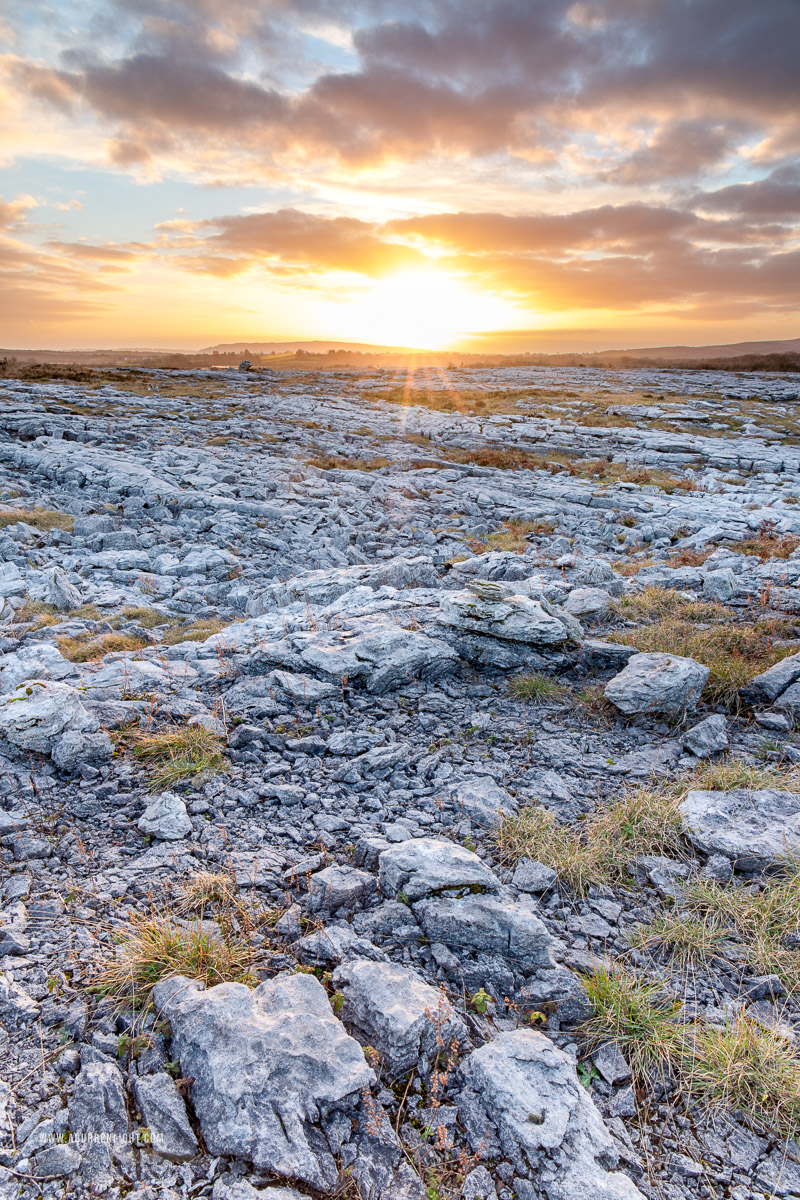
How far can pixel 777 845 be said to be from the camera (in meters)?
5.10

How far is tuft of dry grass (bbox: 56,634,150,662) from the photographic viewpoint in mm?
9023

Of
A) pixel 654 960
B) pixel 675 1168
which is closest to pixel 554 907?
pixel 654 960

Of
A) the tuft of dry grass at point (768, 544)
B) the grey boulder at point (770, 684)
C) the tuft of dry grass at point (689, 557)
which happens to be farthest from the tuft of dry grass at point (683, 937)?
the tuft of dry grass at point (768, 544)

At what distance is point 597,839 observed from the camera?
540 centimetres

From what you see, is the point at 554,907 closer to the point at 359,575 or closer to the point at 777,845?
the point at 777,845

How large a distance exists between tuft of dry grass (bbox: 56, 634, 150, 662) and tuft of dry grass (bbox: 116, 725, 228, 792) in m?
2.89

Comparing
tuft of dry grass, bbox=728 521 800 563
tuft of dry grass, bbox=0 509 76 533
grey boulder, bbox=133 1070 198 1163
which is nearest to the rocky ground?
grey boulder, bbox=133 1070 198 1163

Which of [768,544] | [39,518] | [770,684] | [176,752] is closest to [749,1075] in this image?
[770,684]

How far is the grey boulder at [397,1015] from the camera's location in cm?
347

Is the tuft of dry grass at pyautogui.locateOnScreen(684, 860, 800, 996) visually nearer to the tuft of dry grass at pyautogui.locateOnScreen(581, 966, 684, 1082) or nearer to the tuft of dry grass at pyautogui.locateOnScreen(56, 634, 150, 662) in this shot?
the tuft of dry grass at pyautogui.locateOnScreen(581, 966, 684, 1082)

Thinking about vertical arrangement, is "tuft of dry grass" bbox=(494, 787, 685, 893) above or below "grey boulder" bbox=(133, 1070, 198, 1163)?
below

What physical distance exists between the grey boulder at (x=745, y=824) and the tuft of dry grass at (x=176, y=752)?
5.02 metres

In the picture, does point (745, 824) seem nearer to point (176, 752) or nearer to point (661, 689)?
point (661, 689)

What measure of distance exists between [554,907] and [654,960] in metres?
0.81
